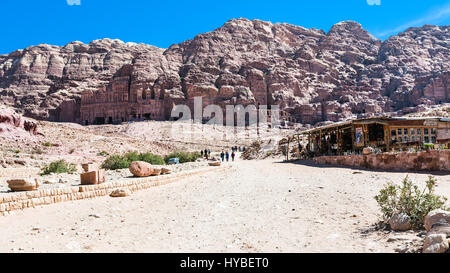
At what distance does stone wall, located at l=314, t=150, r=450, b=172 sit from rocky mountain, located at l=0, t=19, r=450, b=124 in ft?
221

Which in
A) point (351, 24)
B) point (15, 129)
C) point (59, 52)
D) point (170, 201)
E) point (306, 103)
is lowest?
point (170, 201)

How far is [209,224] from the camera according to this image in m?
6.58

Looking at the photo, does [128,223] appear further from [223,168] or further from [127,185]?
[223,168]

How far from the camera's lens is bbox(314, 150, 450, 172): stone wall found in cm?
1387

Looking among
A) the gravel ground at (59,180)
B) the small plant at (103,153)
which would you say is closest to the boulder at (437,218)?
the gravel ground at (59,180)

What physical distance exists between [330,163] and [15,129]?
26314mm

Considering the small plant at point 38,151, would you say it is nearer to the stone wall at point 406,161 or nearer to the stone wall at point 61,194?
the stone wall at point 61,194

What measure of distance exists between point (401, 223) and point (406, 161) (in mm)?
11674

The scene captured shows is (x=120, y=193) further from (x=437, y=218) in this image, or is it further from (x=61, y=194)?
(x=437, y=218)

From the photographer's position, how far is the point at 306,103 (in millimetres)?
93750

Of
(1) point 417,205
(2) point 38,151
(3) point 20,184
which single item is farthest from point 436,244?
(2) point 38,151

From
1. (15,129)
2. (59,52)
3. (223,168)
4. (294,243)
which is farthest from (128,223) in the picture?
(59,52)

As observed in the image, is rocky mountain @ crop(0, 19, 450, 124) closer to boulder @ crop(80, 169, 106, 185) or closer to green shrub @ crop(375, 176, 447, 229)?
boulder @ crop(80, 169, 106, 185)
